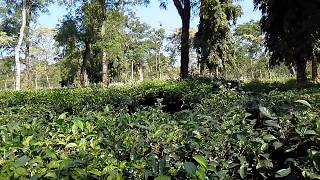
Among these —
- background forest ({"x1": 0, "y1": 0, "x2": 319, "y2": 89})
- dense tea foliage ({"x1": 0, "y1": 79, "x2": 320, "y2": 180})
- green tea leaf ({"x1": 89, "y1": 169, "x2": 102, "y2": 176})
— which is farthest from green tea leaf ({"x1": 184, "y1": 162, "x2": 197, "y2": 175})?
background forest ({"x1": 0, "y1": 0, "x2": 319, "y2": 89})

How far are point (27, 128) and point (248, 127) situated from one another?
1457mm

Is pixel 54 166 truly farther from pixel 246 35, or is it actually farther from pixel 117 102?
pixel 246 35

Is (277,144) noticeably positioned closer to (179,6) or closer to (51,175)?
(51,175)

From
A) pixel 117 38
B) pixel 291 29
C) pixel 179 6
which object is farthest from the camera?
pixel 117 38

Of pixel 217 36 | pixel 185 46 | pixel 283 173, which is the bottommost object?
pixel 283 173

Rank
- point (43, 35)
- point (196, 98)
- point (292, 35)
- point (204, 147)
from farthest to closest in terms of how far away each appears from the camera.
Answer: point (43, 35), point (292, 35), point (196, 98), point (204, 147)

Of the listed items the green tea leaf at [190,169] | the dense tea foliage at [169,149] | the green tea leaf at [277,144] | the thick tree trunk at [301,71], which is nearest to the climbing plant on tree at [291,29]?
the thick tree trunk at [301,71]

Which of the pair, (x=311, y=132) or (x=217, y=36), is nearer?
(x=311, y=132)

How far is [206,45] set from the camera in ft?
116

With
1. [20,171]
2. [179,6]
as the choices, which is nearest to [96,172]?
[20,171]

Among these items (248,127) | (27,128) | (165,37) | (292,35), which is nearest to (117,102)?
(27,128)

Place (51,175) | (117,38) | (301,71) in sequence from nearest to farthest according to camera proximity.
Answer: (51,175)
(301,71)
(117,38)

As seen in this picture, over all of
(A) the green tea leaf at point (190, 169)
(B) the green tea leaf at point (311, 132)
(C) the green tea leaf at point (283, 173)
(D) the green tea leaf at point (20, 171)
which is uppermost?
(B) the green tea leaf at point (311, 132)

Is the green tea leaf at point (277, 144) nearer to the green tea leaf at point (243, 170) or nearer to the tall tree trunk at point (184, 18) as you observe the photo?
the green tea leaf at point (243, 170)
